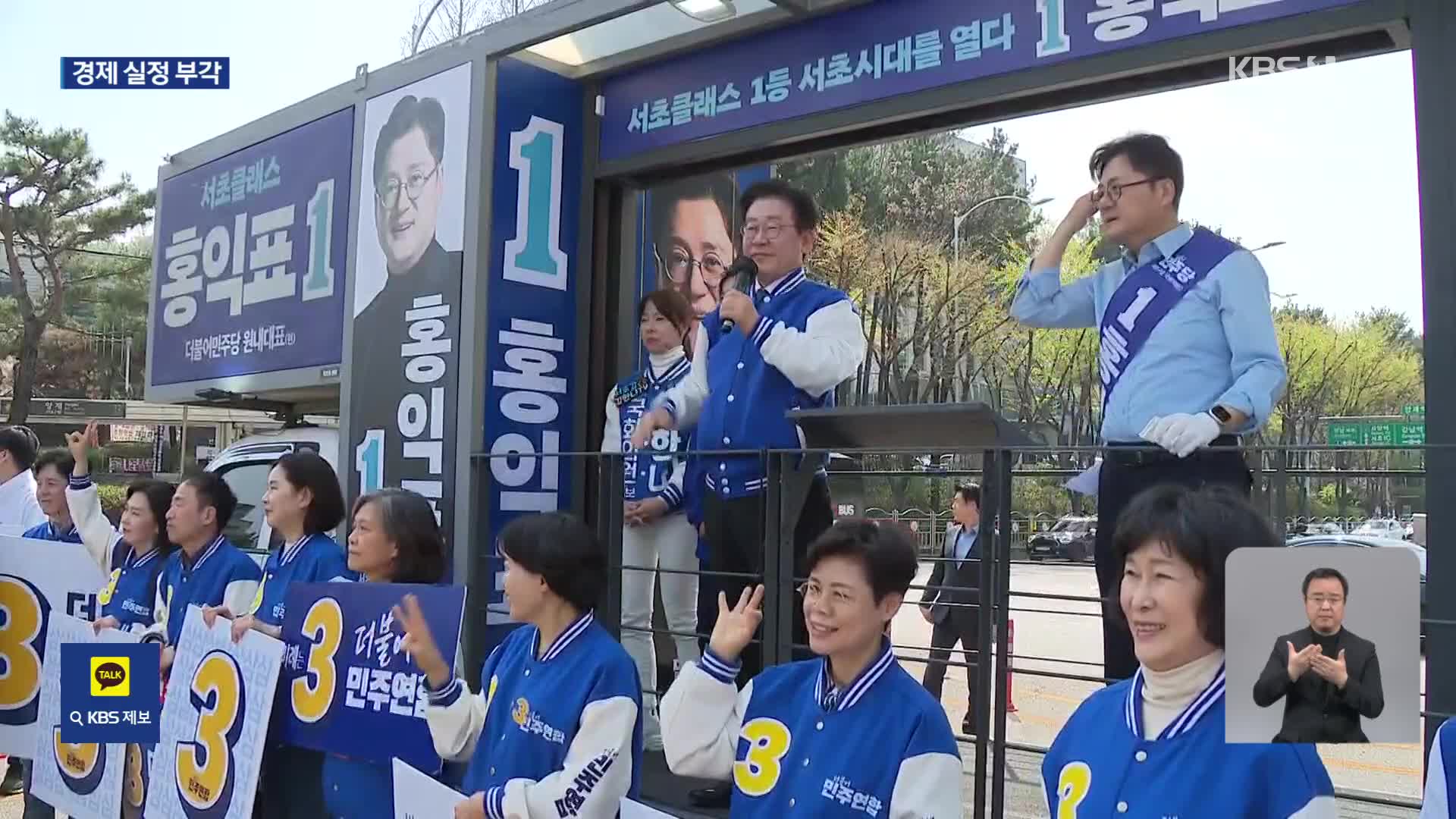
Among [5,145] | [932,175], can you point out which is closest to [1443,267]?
[932,175]

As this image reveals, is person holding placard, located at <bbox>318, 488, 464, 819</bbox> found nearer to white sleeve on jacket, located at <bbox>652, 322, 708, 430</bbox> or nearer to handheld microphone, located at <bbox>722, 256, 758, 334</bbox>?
white sleeve on jacket, located at <bbox>652, 322, 708, 430</bbox>

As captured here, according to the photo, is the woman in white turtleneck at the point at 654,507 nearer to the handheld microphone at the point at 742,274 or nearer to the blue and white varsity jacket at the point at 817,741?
the handheld microphone at the point at 742,274

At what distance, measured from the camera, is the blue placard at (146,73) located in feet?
14.2

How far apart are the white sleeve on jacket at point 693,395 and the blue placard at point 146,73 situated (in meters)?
2.14

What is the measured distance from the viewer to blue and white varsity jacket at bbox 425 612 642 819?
91.3 inches

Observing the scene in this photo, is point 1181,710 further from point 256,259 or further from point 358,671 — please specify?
point 256,259

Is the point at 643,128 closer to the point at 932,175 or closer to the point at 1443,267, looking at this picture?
the point at 1443,267

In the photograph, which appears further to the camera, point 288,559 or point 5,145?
point 5,145

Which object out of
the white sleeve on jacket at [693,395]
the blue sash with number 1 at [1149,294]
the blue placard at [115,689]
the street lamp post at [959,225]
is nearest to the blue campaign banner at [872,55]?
the blue sash with number 1 at [1149,294]

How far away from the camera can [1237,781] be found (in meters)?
1.52

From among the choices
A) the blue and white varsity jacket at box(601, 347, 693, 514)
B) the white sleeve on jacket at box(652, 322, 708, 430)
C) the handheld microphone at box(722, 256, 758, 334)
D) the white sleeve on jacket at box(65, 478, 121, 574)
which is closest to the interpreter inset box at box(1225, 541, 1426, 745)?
the handheld microphone at box(722, 256, 758, 334)

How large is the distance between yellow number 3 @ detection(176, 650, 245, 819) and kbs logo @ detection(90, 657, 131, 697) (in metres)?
0.24

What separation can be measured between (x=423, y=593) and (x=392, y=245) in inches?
75.8
